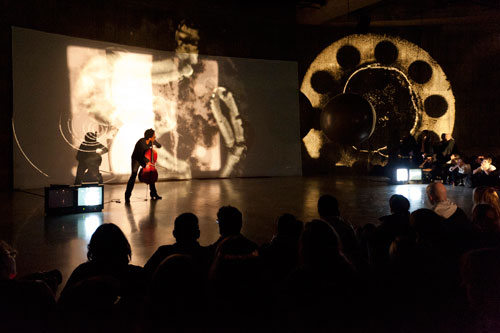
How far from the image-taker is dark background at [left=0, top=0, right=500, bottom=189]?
11.1m

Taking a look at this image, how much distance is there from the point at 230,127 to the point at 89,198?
6.51 meters

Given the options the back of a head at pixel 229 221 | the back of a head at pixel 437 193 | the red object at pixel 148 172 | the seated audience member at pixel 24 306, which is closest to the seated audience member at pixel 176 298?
the seated audience member at pixel 24 306

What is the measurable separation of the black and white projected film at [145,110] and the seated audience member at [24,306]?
8445mm

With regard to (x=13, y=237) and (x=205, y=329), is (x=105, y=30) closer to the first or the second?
(x=13, y=237)

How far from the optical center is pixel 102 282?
156cm

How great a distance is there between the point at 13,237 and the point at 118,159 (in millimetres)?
6093

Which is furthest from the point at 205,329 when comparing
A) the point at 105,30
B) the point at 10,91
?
the point at 105,30

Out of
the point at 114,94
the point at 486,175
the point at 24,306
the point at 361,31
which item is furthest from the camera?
the point at 361,31

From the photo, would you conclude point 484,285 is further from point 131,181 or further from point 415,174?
point 415,174

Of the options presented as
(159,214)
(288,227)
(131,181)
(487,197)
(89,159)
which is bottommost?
(159,214)

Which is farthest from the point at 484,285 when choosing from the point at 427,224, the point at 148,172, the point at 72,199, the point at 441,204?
the point at 148,172

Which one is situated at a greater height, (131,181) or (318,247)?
(131,181)

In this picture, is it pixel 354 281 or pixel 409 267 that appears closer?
pixel 354 281

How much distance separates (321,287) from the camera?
72.9 inches
